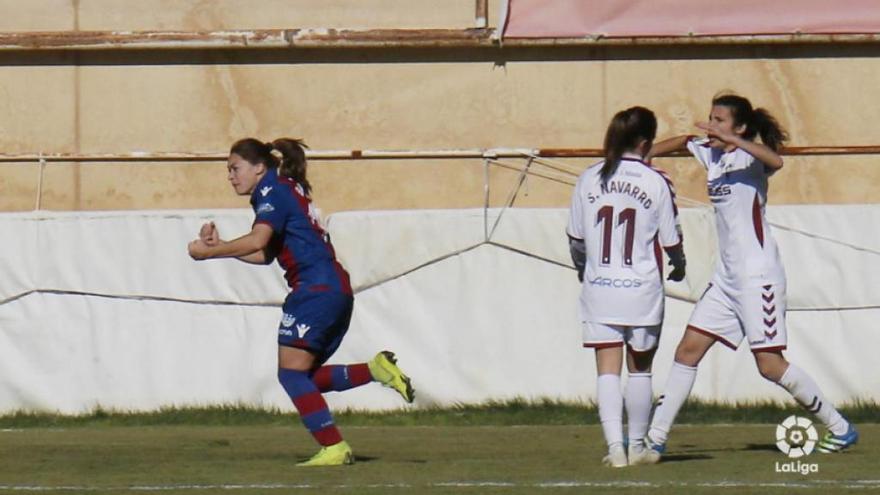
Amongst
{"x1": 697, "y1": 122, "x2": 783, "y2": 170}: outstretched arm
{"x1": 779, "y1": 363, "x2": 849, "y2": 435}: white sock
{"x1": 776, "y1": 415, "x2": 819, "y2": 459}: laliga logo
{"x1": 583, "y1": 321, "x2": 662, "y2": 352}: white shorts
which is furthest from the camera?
{"x1": 776, "y1": 415, "x2": 819, "y2": 459}: laliga logo

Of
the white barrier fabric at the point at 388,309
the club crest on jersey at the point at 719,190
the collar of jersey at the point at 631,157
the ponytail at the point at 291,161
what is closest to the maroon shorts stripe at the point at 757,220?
the club crest on jersey at the point at 719,190

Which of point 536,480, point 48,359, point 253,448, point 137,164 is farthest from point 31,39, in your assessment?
point 536,480

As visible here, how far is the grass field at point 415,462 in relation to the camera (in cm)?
789

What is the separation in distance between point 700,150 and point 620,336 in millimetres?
1229

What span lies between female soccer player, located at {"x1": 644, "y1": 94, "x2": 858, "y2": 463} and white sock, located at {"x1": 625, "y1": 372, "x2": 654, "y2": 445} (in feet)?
1.28

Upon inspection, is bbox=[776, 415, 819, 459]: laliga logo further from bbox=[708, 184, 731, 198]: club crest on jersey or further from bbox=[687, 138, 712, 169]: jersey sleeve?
bbox=[687, 138, 712, 169]: jersey sleeve

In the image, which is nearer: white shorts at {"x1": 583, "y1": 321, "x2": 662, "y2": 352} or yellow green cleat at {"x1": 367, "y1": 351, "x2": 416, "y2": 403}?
white shorts at {"x1": 583, "y1": 321, "x2": 662, "y2": 352}

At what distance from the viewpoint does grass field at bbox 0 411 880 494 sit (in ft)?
25.9

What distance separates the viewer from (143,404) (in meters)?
13.0

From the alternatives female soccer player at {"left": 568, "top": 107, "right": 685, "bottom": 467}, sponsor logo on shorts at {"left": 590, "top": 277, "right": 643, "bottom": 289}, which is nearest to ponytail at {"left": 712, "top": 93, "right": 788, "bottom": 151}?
female soccer player at {"left": 568, "top": 107, "right": 685, "bottom": 467}

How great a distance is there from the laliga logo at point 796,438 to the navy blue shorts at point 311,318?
2.30 meters

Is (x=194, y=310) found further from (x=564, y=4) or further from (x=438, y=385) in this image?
(x=564, y=4)

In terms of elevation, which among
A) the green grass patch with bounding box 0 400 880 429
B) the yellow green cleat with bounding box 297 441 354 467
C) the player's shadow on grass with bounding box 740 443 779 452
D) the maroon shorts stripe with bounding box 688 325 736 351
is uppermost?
the maroon shorts stripe with bounding box 688 325 736 351

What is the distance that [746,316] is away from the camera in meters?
9.17
